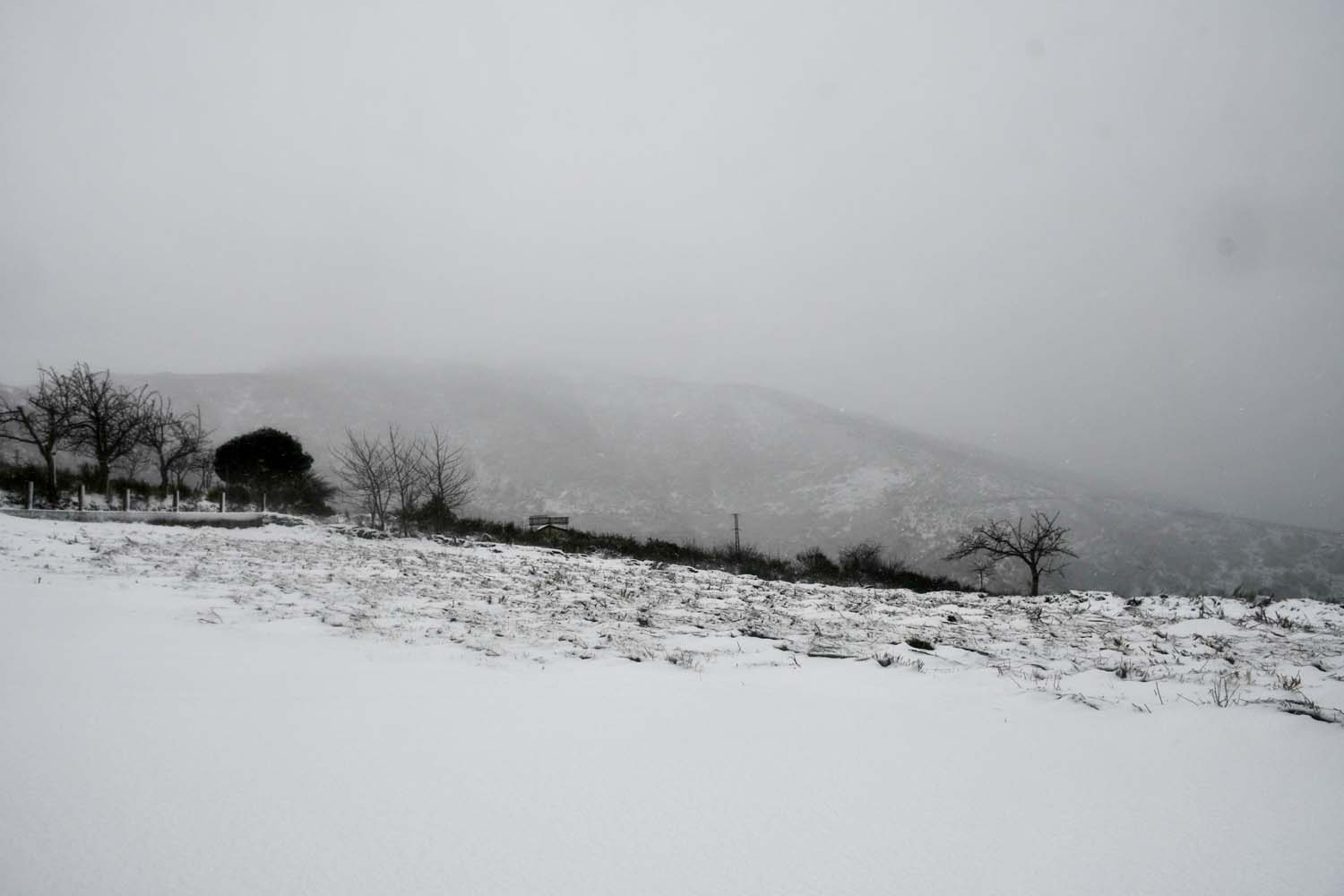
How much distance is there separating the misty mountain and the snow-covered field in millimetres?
66571

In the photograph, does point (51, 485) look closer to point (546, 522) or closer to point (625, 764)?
point (546, 522)

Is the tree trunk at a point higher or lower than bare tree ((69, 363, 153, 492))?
lower

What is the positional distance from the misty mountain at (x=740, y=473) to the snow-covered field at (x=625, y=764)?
6657 cm

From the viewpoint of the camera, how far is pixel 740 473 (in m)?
112

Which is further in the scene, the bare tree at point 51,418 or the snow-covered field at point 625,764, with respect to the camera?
the bare tree at point 51,418

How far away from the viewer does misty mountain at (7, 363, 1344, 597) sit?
75.4 metres

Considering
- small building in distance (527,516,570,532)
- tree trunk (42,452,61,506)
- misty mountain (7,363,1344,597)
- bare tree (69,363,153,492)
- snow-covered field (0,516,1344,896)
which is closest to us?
snow-covered field (0,516,1344,896)

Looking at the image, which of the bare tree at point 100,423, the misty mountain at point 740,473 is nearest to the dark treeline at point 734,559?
the bare tree at point 100,423

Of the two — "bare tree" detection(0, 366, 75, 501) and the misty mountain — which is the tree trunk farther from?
the misty mountain

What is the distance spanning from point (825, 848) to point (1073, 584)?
290 feet

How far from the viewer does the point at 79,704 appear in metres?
2.33

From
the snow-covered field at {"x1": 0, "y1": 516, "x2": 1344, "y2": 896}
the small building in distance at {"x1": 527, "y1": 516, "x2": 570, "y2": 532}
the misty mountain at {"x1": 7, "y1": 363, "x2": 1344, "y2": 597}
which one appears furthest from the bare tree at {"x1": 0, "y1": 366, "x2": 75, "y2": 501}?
the misty mountain at {"x1": 7, "y1": 363, "x2": 1344, "y2": 597}

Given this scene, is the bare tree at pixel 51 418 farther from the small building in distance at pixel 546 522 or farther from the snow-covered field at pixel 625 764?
the snow-covered field at pixel 625 764

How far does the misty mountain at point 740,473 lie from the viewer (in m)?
Result: 75.4
